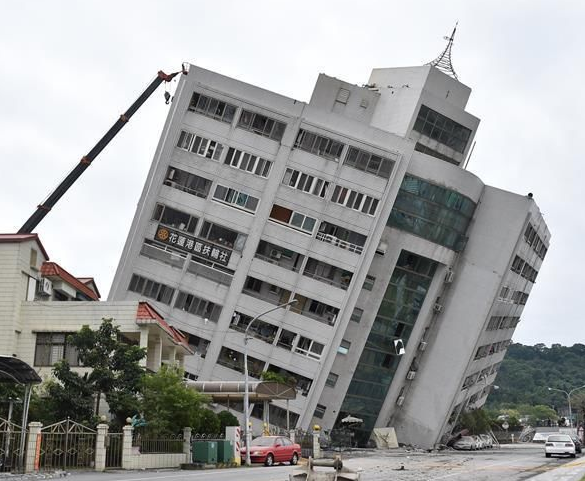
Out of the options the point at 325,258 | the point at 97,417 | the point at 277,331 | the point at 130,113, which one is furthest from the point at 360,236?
the point at 97,417

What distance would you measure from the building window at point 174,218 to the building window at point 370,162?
13.2 metres

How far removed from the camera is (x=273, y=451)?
140ft

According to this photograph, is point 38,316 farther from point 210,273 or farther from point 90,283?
point 210,273

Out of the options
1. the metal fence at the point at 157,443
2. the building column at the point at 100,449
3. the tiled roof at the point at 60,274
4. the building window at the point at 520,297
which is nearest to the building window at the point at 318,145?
the tiled roof at the point at 60,274

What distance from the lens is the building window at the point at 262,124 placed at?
6831cm

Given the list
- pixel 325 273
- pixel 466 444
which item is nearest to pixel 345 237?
pixel 325 273

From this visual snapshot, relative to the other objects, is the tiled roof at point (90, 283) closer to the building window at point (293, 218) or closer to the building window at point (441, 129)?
the building window at point (293, 218)

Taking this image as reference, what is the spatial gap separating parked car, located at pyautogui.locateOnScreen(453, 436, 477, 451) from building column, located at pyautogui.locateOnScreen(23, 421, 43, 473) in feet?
181

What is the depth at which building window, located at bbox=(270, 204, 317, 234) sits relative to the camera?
67562 millimetres

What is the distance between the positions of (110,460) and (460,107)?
54.0 m

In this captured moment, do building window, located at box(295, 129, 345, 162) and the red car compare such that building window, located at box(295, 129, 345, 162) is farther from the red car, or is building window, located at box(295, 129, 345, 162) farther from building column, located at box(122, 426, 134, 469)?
building column, located at box(122, 426, 134, 469)

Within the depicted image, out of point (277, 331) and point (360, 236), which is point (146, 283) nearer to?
point (277, 331)

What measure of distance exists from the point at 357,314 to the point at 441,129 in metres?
19.0

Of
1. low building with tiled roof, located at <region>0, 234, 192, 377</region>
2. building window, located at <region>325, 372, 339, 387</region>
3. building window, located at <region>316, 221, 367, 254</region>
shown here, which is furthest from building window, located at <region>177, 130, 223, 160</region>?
low building with tiled roof, located at <region>0, 234, 192, 377</region>
